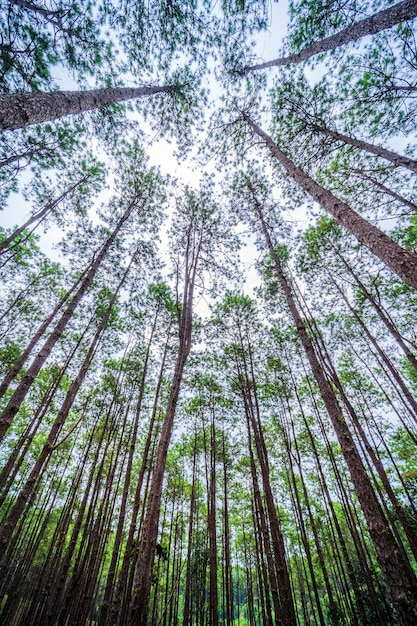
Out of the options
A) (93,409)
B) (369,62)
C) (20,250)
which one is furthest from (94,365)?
(369,62)

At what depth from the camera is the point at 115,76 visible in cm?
649

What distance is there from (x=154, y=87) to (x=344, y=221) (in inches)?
287

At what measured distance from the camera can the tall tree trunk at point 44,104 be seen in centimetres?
313

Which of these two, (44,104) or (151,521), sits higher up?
(44,104)

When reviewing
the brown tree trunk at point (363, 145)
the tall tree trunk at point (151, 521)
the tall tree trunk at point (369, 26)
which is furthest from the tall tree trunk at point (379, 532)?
the tall tree trunk at point (369, 26)

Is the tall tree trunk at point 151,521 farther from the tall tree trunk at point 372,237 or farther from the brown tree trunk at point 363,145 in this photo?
the brown tree trunk at point 363,145

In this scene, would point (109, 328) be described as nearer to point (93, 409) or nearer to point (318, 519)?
point (93, 409)

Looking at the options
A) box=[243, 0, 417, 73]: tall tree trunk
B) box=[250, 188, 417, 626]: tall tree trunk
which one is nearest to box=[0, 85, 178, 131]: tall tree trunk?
box=[243, 0, 417, 73]: tall tree trunk

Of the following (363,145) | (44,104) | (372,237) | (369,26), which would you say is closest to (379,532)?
(372,237)

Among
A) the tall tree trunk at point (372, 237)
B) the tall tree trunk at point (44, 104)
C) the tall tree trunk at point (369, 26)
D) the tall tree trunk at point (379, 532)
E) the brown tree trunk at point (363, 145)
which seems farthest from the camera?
the brown tree trunk at point (363, 145)

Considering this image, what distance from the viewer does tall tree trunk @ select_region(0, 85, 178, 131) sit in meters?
3.13

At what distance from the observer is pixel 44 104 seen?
3.70 metres

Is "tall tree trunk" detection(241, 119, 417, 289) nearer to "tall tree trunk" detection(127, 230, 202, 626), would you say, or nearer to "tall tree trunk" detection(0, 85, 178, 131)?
"tall tree trunk" detection(127, 230, 202, 626)

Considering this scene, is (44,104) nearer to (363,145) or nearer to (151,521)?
(151,521)
